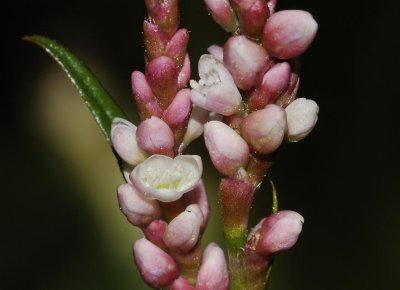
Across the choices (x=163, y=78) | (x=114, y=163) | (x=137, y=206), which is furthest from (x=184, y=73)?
(x=114, y=163)

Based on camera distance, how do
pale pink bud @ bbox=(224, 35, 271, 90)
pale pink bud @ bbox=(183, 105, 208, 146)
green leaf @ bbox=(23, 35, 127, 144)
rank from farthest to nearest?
1. green leaf @ bbox=(23, 35, 127, 144)
2. pale pink bud @ bbox=(183, 105, 208, 146)
3. pale pink bud @ bbox=(224, 35, 271, 90)

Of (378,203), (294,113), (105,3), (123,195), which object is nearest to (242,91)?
(294,113)

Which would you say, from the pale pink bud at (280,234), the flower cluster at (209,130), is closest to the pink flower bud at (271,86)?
the flower cluster at (209,130)

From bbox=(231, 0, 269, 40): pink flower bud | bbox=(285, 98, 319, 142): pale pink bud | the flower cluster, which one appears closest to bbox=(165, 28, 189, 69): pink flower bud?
the flower cluster

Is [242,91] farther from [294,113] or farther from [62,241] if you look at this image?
[62,241]

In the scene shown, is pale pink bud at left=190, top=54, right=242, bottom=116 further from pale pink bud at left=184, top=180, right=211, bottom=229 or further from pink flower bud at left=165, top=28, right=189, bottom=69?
pale pink bud at left=184, top=180, right=211, bottom=229

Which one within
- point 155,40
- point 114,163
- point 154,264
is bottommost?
point 114,163

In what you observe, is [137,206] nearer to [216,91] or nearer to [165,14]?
[216,91]
